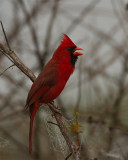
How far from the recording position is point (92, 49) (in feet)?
14.4

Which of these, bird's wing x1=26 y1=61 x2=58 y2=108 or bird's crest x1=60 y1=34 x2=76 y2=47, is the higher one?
bird's crest x1=60 y1=34 x2=76 y2=47

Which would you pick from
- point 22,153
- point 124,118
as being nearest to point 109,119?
point 124,118

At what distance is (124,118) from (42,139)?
4.19 feet

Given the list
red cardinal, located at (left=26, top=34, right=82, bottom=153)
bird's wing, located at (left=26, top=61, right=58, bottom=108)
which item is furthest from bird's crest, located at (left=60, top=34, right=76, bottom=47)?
bird's wing, located at (left=26, top=61, right=58, bottom=108)

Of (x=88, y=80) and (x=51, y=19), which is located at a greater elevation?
(x=51, y=19)

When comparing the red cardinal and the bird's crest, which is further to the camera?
the bird's crest

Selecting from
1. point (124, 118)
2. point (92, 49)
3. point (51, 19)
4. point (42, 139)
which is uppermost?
point (51, 19)

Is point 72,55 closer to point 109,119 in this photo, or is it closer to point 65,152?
point 65,152

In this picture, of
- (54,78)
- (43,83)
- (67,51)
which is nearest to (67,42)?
(67,51)

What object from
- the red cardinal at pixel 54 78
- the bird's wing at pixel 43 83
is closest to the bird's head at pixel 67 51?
the red cardinal at pixel 54 78

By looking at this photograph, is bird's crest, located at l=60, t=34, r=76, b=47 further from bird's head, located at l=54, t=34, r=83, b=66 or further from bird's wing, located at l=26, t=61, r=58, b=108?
bird's wing, located at l=26, t=61, r=58, b=108

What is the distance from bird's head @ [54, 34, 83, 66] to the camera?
318 centimetres

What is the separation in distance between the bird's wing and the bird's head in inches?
4.6

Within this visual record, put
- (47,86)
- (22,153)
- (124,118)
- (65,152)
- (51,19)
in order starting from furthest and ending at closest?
(124,118)
(51,19)
(22,153)
(47,86)
(65,152)
